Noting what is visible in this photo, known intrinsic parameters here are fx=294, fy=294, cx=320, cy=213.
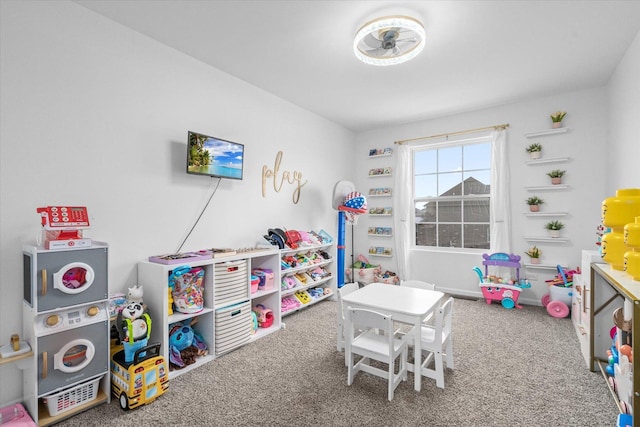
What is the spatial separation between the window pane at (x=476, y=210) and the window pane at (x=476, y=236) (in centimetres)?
10

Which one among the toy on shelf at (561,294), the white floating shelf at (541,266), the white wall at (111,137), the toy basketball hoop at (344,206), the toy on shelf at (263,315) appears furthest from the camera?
the toy basketball hoop at (344,206)

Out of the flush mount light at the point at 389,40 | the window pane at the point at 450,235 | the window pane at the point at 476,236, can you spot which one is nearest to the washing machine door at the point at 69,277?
the flush mount light at the point at 389,40

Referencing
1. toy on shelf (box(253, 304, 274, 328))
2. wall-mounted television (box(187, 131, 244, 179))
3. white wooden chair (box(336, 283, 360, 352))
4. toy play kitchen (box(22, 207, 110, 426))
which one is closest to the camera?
toy play kitchen (box(22, 207, 110, 426))

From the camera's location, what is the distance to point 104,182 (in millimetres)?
2311

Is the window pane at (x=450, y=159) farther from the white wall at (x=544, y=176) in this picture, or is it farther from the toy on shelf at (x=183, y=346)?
the toy on shelf at (x=183, y=346)

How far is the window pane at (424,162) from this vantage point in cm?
495

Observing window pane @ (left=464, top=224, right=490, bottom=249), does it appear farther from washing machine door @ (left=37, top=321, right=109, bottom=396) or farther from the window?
washing machine door @ (left=37, top=321, right=109, bottom=396)

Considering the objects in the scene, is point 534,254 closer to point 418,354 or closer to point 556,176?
point 556,176

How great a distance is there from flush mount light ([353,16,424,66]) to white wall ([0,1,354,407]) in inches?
61.5

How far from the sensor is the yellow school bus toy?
191 cm

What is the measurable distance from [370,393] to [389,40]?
9.03 ft

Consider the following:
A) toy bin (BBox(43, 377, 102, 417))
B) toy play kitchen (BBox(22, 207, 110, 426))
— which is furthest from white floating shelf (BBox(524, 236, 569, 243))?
toy bin (BBox(43, 377, 102, 417))

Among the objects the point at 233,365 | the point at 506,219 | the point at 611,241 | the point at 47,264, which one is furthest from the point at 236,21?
the point at 506,219

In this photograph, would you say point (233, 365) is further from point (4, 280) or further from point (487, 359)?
point (487, 359)
